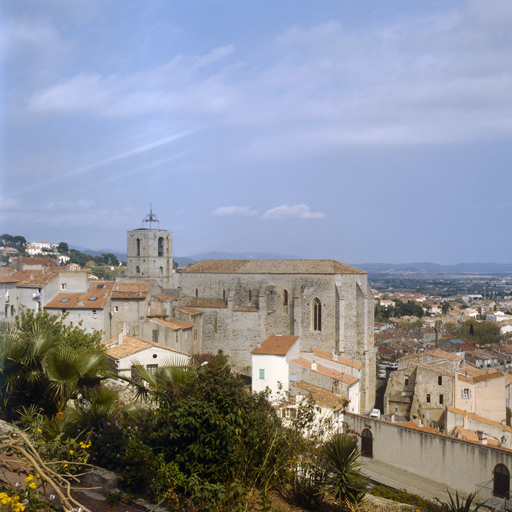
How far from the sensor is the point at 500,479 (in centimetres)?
1533

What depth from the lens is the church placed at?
33.9 meters

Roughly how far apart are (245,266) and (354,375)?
38.7 feet

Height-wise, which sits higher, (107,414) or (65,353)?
(65,353)

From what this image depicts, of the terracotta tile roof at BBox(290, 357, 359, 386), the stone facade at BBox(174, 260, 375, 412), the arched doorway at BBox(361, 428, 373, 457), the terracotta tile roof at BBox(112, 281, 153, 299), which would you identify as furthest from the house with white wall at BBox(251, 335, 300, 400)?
the terracotta tile roof at BBox(112, 281, 153, 299)

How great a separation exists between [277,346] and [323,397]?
5918 mm

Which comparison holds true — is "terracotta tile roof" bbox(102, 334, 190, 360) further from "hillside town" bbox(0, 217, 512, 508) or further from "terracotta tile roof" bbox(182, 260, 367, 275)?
"terracotta tile roof" bbox(182, 260, 367, 275)

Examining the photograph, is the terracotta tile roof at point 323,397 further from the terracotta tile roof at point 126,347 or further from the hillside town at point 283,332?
the terracotta tile roof at point 126,347

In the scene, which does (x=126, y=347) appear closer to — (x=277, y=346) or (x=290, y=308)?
(x=277, y=346)

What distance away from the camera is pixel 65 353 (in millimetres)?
8547

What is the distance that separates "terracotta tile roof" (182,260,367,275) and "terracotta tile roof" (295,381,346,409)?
1128cm

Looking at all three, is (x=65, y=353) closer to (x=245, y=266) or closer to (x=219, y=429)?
(x=219, y=429)

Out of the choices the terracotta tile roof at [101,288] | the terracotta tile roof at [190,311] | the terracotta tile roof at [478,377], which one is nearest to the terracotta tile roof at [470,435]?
the terracotta tile roof at [478,377]

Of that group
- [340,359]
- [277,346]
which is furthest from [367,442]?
[340,359]

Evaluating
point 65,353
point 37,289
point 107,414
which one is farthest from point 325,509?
point 37,289
